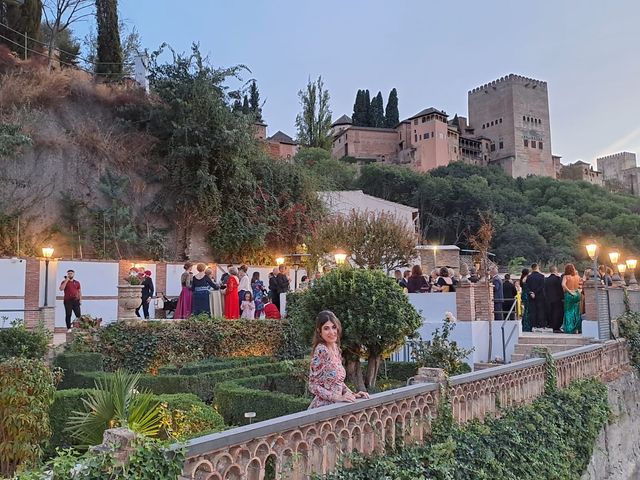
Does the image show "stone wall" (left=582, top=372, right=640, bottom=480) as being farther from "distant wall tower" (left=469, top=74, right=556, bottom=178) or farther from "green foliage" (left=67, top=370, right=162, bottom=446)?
"distant wall tower" (left=469, top=74, right=556, bottom=178)

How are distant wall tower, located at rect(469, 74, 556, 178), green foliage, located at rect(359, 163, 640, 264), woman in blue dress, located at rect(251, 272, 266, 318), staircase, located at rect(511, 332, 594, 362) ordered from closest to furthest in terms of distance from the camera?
1. staircase, located at rect(511, 332, 594, 362)
2. woman in blue dress, located at rect(251, 272, 266, 318)
3. green foliage, located at rect(359, 163, 640, 264)
4. distant wall tower, located at rect(469, 74, 556, 178)

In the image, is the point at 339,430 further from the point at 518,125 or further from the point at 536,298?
the point at 518,125

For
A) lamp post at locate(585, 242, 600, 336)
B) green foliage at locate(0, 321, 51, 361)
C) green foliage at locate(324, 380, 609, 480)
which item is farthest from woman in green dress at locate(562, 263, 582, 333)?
green foliage at locate(0, 321, 51, 361)

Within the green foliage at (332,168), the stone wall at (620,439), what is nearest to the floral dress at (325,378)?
the stone wall at (620,439)

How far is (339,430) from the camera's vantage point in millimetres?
3826

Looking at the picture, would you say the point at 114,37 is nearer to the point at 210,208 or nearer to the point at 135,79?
the point at 135,79

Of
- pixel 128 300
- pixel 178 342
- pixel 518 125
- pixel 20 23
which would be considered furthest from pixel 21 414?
pixel 518 125

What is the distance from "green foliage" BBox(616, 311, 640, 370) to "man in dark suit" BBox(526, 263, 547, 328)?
75.5 inches

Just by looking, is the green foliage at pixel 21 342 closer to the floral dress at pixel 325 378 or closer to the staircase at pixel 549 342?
the floral dress at pixel 325 378

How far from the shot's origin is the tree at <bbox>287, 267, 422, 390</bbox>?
7621 millimetres

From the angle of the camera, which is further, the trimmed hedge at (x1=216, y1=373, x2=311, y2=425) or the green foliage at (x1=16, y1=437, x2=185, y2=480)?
the trimmed hedge at (x1=216, y1=373, x2=311, y2=425)

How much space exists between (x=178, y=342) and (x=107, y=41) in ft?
67.7

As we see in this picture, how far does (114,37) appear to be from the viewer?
88.8 ft

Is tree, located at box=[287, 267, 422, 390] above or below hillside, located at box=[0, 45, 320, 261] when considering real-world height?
below
